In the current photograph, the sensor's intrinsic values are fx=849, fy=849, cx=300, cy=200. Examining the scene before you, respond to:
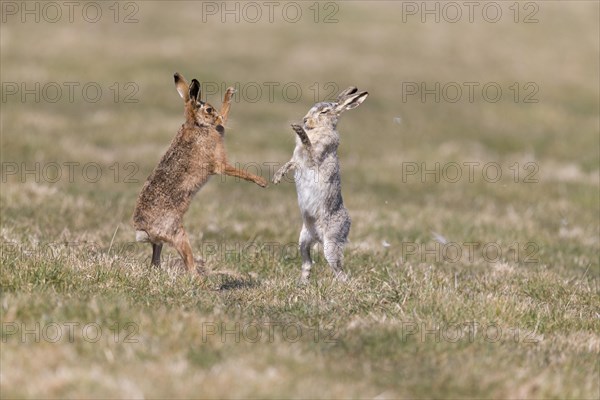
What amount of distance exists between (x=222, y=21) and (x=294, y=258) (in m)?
27.0

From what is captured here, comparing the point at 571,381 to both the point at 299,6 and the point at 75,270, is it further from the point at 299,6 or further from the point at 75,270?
the point at 299,6

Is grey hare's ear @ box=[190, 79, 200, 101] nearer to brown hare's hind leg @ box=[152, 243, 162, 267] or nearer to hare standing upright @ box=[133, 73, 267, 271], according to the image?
hare standing upright @ box=[133, 73, 267, 271]

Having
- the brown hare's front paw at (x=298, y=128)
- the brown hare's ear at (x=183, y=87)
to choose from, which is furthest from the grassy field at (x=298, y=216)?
the brown hare's ear at (x=183, y=87)

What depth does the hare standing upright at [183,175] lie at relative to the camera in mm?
8344

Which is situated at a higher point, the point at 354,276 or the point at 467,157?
the point at 354,276

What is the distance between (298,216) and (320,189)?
4911 mm

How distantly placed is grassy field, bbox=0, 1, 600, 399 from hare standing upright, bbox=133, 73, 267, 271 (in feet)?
1.32

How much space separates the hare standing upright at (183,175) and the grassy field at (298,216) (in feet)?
1.32

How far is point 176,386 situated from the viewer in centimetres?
538

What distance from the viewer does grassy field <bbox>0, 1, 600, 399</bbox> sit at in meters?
5.98

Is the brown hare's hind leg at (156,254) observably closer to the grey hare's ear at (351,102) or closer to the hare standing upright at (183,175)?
the hare standing upright at (183,175)

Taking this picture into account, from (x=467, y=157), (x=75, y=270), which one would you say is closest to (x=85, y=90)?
(x=467, y=157)

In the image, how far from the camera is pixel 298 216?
13.8 metres

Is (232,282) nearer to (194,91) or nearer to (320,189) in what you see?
(320,189)
